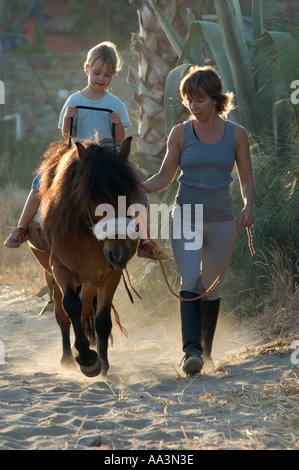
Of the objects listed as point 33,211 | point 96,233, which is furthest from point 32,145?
point 96,233

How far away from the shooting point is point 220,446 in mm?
3562

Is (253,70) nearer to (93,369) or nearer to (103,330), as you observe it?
(103,330)

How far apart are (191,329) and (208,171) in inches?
38.6

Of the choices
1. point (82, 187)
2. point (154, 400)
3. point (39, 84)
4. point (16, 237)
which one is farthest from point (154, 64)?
point (39, 84)

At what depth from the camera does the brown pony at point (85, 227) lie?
4.52m

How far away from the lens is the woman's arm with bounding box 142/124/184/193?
498 cm

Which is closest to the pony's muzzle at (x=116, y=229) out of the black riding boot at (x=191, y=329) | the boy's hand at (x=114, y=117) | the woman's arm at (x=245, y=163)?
the black riding boot at (x=191, y=329)

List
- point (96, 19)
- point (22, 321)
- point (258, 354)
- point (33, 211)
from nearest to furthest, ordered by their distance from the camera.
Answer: point (258, 354), point (33, 211), point (22, 321), point (96, 19)

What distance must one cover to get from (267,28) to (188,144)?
341 centimetres

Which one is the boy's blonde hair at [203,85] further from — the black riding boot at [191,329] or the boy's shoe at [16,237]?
the boy's shoe at [16,237]

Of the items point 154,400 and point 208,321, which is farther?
point 208,321

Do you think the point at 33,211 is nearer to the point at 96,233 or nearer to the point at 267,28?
the point at 96,233

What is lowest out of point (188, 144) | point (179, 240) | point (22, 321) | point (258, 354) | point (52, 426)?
point (22, 321)

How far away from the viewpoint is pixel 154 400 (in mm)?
4461
